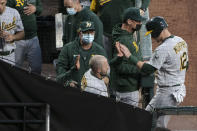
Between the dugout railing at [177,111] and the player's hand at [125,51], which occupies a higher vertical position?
the dugout railing at [177,111]

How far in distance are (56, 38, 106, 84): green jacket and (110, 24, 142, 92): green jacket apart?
44 centimetres

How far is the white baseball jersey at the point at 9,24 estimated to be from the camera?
892cm

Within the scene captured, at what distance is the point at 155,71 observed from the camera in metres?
8.01

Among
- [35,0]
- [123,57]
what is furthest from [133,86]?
[35,0]

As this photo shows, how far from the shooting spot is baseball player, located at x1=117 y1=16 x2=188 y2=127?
25.9ft

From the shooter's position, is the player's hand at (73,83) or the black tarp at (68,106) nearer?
the black tarp at (68,106)

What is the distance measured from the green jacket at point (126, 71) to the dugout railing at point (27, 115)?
3235 millimetres

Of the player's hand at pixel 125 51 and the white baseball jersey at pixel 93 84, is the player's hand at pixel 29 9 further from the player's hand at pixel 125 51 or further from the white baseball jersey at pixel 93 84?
the white baseball jersey at pixel 93 84

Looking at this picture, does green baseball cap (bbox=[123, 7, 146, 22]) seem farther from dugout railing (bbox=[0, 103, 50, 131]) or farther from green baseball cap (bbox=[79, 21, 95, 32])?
dugout railing (bbox=[0, 103, 50, 131])

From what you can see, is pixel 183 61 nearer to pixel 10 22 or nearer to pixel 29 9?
pixel 10 22

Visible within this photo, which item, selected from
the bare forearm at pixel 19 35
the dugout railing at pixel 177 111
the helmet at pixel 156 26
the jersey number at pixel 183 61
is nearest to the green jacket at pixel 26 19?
the bare forearm at pixel 19 35

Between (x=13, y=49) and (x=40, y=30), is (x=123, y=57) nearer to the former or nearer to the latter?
(x=13, y=49)

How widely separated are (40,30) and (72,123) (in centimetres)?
666

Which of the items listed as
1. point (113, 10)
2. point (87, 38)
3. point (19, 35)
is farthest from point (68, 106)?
point (113, 10)
